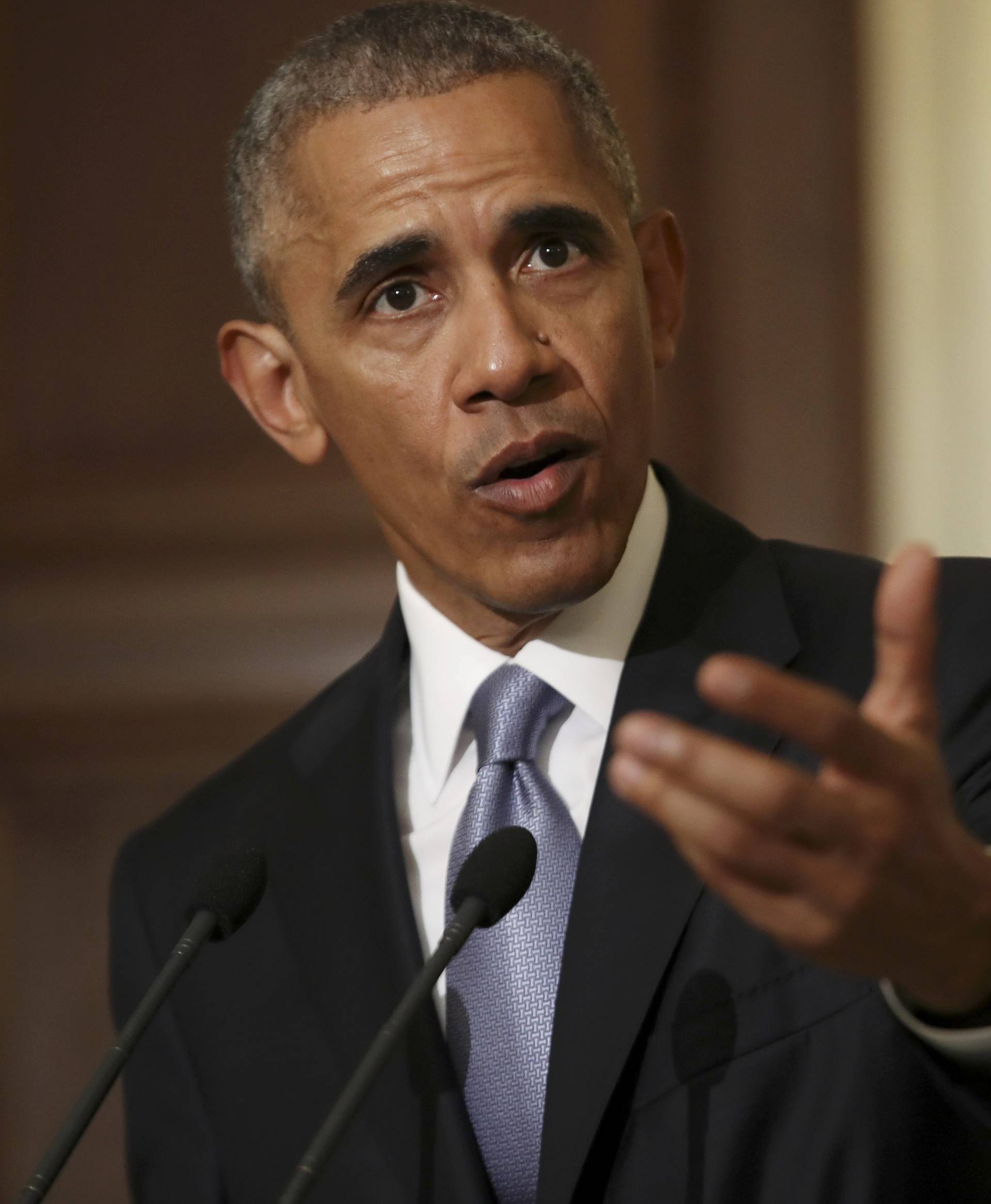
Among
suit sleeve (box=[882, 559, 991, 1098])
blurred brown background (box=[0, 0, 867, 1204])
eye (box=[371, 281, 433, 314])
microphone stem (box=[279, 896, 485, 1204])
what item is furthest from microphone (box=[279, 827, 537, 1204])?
blurred brown background (box=[0, 0, 867, 1204])

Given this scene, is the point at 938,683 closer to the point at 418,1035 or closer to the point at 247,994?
the point at 418,1035

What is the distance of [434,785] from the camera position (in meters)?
1.23

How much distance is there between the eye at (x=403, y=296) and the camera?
3.81 ft

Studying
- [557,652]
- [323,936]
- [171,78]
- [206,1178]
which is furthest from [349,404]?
[171,78]

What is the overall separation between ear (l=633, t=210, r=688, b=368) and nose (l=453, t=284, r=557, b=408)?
20 cm

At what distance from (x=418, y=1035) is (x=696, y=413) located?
0.90 m

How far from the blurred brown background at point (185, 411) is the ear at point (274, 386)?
462 mm

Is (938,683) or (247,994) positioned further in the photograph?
(247,994)

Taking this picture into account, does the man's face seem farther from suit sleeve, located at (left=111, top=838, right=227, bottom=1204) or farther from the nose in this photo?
suit sleeve, located at (left=111, top=838, right=227, bottom=1204)

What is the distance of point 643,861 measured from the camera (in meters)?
1.04

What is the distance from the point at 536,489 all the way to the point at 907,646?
492mm

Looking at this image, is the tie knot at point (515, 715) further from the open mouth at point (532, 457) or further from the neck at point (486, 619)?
the open mouth at point (532, 457)

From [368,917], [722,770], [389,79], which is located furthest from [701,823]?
[389,79]

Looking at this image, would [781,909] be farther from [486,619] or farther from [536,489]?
[486,619]
